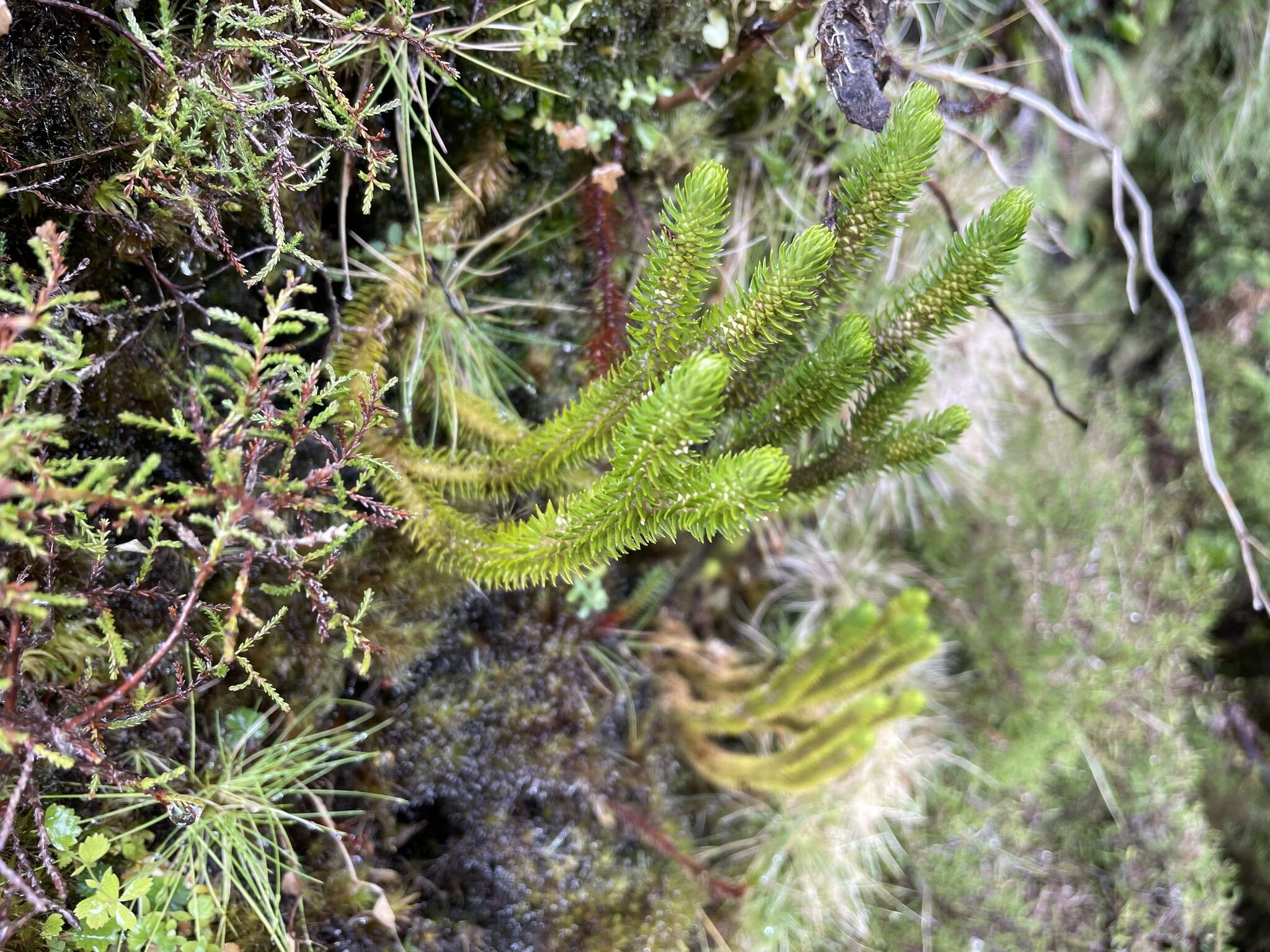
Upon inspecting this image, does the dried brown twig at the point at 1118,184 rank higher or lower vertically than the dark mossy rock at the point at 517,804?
higher

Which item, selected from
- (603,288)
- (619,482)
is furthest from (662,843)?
(603,288)

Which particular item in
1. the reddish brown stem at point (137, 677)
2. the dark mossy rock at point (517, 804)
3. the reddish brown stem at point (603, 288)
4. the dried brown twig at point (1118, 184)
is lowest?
the dark mossy rock at point (517, 804)

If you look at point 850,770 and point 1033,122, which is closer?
point 850,770

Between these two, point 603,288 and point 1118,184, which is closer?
point 603,288

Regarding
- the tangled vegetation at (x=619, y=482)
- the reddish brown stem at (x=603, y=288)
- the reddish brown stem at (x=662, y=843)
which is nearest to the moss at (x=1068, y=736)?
the tangled vegetation at (x=619, y=482)

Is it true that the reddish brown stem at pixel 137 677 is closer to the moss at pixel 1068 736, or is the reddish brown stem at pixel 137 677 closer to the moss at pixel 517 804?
the moss at pixel 517 804

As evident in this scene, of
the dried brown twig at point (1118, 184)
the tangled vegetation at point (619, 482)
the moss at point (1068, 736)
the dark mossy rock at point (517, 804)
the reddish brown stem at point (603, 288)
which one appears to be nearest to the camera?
the tangled vegetation at point (619, 482)

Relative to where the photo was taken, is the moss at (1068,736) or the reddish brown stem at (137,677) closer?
the reddish brown stem at (137,677)

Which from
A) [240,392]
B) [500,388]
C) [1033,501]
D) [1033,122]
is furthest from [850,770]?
[1033,122]

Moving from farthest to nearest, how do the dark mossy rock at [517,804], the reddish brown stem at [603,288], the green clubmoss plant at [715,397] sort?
the dark mossy rock at [517,804], the reddish brown stem at [603,288], the green clubmoss plant at [715,397]

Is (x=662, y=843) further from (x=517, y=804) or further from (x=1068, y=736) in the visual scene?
(x=1068, y=736)

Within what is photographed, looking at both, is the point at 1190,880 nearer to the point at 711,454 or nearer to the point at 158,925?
the point at 711,454
